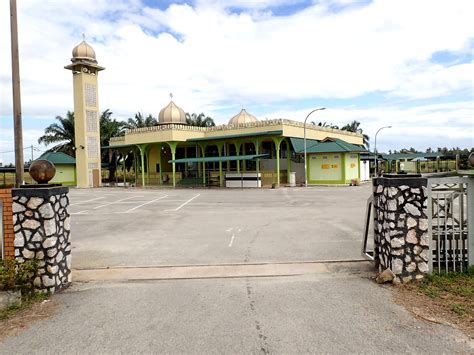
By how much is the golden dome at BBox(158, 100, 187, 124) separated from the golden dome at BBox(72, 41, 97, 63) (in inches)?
367

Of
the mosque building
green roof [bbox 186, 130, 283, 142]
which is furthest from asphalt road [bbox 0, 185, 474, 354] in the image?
the mosque building

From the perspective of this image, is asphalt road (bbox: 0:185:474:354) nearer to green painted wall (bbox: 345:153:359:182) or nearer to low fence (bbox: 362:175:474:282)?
low fence (bbox: 362:175:474:282)

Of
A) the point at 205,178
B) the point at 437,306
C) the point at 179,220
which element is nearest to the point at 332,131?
the point at 205,178

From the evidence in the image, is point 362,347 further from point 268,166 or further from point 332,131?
point 332,131

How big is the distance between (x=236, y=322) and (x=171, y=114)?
39.2 meters

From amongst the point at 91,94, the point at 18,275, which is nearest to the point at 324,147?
the point at 91,94

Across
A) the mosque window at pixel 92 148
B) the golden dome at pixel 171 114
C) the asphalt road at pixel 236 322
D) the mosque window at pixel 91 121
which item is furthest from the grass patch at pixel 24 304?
the mosque window at pixel 91 121

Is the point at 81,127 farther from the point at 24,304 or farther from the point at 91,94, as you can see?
the point at 24,304

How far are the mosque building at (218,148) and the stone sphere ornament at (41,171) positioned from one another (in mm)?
25926

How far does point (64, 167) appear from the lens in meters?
45.2

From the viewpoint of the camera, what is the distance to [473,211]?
5.61 metres

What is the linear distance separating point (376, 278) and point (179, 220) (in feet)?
27.8

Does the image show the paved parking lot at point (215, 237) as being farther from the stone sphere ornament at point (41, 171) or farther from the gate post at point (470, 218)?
the stone sphere ornament at point (41, 171)

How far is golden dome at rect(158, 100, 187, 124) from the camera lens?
42094mm
